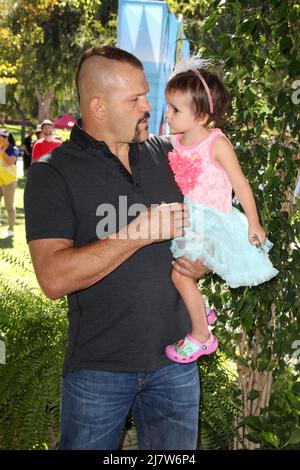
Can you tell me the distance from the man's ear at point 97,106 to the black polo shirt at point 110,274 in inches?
3.5

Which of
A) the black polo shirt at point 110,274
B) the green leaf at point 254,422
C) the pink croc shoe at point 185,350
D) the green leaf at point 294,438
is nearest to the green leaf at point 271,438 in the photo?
the green leaf at point 294,438

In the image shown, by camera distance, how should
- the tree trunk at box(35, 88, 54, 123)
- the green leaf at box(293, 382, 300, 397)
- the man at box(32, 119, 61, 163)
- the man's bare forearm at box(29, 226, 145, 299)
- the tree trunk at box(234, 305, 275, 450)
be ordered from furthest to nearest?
the tree trunk at box(35, 88, 54, 123) < the man at box(32, 119, 61, 163) < the tree trunk at box(234, 305, 275, 450) < the green leaf at box(293, 382, 300, 397) < the man's bare forearm at box(29, 226, 145, 299)

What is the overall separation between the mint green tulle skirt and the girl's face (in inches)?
11.7

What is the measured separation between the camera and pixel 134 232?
2.47 m

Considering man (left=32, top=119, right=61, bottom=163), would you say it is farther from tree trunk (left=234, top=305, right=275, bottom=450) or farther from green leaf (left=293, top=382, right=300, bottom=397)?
green leaf (left=293, top=382, right=300, bottom=397)

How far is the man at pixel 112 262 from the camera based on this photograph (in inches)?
98.2

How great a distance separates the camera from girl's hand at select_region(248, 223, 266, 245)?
2.85 metres

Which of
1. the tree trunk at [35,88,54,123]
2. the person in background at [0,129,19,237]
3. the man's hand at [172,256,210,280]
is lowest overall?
the tree trunk at [35,88,54,123]

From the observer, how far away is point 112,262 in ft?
8.11

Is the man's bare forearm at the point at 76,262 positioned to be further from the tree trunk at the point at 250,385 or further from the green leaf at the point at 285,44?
the tree trunk at the point at 250,385

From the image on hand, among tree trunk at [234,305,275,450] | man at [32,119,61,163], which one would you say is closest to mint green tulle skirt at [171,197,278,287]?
tree trunk at [234,305,275,450]

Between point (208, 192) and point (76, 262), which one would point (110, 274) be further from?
point (208, 192)

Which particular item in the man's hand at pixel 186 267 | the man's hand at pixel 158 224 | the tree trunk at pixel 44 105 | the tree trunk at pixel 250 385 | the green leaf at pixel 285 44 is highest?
the green leaf at pixel 285 44

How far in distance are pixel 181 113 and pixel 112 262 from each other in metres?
0.75
